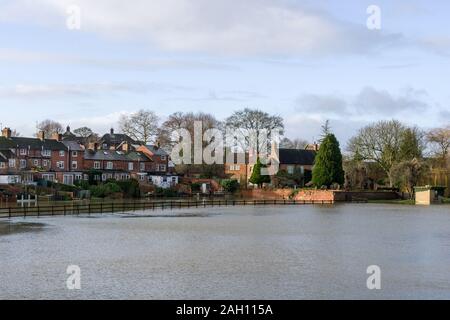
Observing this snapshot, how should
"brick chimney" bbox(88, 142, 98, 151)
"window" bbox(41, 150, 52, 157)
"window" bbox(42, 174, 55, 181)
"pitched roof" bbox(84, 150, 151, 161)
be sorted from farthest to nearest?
"brick chimney" bbox(88, 142, 98, 151), "pitched roof" bbox(84, 150, 151, 161), "window" bbox(41, 150, 52, 157), "window" bbox(42, 174, 55, 181)

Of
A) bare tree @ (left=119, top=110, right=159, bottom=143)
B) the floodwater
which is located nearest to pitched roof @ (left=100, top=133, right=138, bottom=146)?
bare tree @ (left=119, top=110, right=159, bottom=143)

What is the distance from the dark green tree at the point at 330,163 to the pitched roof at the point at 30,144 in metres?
39.5

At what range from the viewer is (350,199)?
8012 cm

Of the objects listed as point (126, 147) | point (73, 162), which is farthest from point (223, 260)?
point (126, 147)

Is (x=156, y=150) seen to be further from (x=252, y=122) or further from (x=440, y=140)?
(x=440, y=140)

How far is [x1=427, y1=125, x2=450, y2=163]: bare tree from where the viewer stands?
84.6 m

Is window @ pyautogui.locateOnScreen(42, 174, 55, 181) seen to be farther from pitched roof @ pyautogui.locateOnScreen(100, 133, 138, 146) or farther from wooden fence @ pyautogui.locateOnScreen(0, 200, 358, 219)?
pitched roof @ pyautogui.locateOnScreen(100, 133, 138, 146)

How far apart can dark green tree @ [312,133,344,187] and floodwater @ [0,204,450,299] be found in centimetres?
3721

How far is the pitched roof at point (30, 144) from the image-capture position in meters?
93.1

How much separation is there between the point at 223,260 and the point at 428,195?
52.9 meters

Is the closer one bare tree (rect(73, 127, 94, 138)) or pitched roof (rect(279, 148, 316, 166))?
pitched roof (rect(279, 148, 316, 166))

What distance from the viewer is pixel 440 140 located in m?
85.1
